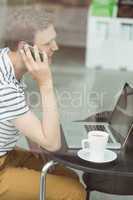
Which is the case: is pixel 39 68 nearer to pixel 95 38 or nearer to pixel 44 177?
pixel 44 177

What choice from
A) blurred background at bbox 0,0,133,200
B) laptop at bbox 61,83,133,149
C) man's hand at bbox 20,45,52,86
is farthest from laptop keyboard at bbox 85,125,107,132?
blurred background at bbox 0,0,133,200

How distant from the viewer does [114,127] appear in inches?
68.2

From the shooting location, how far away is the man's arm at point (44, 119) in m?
1.46

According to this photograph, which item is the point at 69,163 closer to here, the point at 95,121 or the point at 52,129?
the point at 52,129

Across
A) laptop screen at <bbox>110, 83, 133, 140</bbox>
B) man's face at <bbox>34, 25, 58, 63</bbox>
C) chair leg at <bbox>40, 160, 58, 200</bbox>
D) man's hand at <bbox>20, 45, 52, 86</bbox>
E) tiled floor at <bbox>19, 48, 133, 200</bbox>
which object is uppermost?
man's face at <bbox>34, 25, 58, 63</bbox>

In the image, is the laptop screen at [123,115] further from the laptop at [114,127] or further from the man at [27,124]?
the man at [27,124]

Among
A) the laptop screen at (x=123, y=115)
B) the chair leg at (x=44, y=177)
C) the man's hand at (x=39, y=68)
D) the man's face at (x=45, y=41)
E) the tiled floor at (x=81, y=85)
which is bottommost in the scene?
the tiled floor at (x=81, y=85)

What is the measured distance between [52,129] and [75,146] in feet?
0.36

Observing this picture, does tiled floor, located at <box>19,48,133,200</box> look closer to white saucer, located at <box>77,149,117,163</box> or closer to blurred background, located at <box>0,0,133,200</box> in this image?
blurred background, located at <box>0,0,133,200</box>

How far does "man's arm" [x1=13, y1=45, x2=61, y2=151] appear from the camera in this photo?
1463 mm

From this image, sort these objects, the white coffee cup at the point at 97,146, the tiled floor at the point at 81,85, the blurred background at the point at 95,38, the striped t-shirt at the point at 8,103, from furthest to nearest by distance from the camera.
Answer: the blurred background at the point at 95,38, the tiled floor at the point at 81,85, the striped t-shirt at the point at 8,103, the white coffee cup at the point at 97,146

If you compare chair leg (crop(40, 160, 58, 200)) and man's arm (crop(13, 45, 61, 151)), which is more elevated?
man's arm (crop(13, 45, 61, 151))

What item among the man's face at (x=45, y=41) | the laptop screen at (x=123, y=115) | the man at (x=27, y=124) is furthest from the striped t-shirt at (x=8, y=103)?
the laptop screen at (x=123, y=115)

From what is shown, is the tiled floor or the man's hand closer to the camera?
the man's hand
